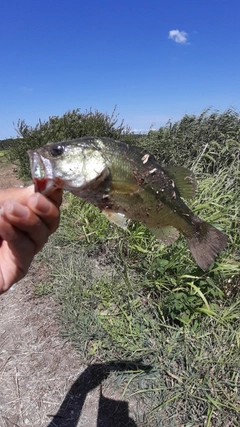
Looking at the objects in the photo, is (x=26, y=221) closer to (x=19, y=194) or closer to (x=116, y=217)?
(x=19, y=194)

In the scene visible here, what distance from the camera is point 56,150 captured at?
62.8 inches

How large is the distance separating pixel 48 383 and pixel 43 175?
2623 millimetres

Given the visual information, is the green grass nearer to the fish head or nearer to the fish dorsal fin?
the fish dorsal fin

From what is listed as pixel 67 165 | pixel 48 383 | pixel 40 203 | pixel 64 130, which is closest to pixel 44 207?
pixel 40 203

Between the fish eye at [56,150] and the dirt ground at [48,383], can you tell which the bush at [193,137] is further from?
the fish eye at [56,150]

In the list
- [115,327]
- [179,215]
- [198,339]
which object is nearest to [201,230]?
[179,215]

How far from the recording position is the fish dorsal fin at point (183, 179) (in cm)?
194

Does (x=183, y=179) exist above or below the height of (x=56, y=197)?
above

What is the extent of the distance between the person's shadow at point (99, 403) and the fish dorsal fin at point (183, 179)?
1.96 m

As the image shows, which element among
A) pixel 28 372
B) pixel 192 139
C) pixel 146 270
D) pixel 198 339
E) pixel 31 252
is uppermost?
pixel 192 139

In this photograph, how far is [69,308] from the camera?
3.86 m

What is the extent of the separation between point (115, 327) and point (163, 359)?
2.13 feet

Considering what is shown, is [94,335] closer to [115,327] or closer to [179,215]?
[115,327]

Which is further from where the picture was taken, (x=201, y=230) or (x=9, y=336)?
(x=9, y=336)
